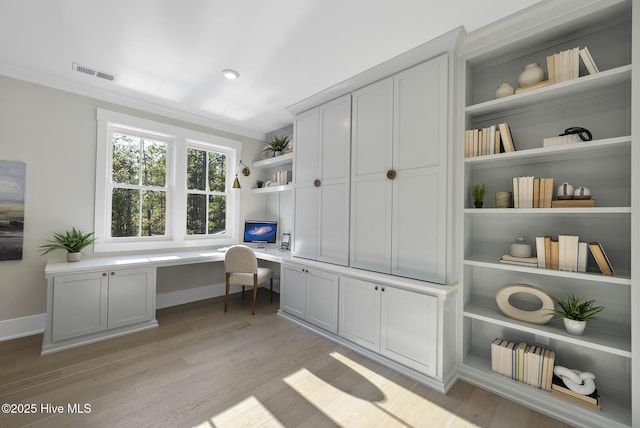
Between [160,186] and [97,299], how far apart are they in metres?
1.68

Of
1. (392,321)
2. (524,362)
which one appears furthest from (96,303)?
(524,362)

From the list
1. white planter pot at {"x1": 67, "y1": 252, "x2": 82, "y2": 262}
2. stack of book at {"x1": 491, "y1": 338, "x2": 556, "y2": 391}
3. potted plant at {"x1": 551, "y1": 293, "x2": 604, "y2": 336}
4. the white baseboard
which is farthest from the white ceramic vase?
the white baseboard

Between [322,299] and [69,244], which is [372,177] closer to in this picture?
[322,299]

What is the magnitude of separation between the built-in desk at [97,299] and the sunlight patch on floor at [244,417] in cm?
185

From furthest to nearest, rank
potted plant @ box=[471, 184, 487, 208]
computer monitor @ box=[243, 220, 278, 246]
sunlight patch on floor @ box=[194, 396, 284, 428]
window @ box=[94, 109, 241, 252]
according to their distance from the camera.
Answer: computer monitor @ box=[243, 220, 278, 246]
window @ box=[94, 109, 241, 252]
potted plant @ box=[471, 184, 487, 208]
sunlight patch on floor @ box=[194, 396, 284, 428]

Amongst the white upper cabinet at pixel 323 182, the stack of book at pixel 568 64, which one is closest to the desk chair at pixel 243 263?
the white upper cabinet at pixel 323 182

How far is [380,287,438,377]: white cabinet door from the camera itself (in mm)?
2117

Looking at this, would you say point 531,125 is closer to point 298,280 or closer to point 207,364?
point 298,280

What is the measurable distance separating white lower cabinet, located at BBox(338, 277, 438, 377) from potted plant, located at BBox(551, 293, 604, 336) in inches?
33.0

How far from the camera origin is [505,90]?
2131 millimetres

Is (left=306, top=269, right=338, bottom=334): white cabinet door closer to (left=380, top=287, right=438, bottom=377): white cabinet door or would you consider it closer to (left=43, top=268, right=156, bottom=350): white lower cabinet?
(left=380, top=287, right=438, bottom=377): white cabinet door

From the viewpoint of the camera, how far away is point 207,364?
2361mm

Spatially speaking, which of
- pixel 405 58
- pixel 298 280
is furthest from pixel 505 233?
pixel 298 280

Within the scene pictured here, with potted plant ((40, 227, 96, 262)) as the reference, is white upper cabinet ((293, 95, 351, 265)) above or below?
above
